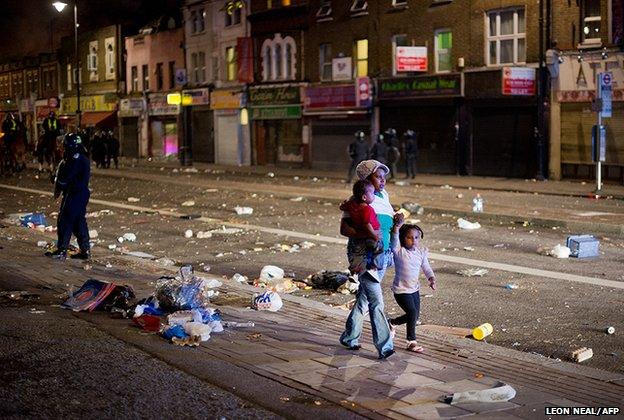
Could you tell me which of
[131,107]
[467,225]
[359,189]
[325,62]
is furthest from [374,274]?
[131,107]

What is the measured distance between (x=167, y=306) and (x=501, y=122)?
25.7 metres

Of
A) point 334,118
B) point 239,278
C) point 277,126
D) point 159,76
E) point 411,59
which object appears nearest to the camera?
point 239,278

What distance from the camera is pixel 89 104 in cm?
6819

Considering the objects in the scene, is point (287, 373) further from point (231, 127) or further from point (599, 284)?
point (231, 127)

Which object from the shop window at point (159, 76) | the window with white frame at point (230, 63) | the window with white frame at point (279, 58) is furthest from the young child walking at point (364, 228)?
the shop window at point (159, 76)

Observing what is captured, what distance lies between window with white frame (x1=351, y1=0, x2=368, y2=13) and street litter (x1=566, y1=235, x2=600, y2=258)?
27.6 meters

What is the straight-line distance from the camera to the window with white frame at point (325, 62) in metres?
42.9

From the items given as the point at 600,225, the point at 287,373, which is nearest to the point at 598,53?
the point at 600,225

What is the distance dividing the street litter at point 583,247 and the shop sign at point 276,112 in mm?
31395

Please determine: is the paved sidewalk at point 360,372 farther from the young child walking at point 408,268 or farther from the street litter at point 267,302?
the young child walking at point 408,268

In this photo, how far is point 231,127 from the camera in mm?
50500

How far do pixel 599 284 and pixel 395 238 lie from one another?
464cm

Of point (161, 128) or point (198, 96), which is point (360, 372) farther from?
point (161, 128)

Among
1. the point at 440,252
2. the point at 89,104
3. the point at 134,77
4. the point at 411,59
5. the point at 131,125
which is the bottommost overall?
the point at 440,252
